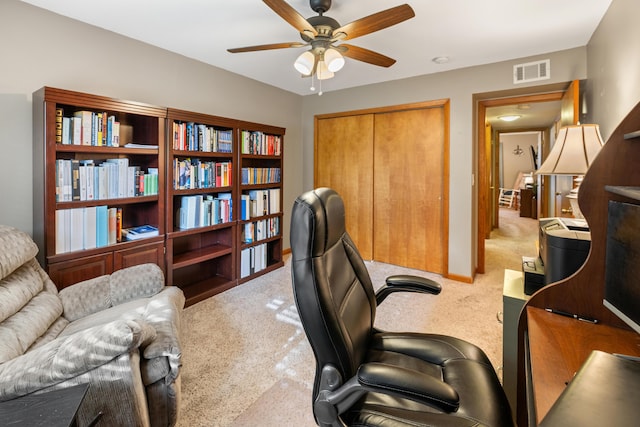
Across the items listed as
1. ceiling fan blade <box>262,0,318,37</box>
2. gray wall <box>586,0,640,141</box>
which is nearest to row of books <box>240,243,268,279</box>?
ceiling fan blade <box>262,0,318,37</box>

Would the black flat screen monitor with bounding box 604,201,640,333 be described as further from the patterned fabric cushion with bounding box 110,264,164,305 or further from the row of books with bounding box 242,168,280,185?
the row of books with bounding box 242,168,280,185

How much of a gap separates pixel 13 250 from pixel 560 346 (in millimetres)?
2497

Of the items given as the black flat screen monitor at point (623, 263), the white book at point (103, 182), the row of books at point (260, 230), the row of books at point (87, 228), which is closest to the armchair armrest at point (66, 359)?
the row of books at point (87, 228)

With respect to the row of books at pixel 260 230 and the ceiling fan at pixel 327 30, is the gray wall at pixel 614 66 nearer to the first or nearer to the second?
the ceiling fan at pixel 327 30

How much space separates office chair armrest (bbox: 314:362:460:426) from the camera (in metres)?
0.85

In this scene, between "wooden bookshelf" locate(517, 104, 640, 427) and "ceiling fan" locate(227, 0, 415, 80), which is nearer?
"wooden bookshelf" locate(517, 104, 640, 427)

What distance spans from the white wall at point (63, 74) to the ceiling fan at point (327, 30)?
1171 millimetres

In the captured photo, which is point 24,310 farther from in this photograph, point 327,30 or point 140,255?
point 327,30

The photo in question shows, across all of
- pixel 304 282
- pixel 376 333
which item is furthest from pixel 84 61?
pixel 376 333

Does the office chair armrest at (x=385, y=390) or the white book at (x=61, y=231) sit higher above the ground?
the white book at (x=61, y=231)

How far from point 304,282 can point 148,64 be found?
9.41 feet

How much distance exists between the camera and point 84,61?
249 centimetres

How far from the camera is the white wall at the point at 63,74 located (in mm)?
2148

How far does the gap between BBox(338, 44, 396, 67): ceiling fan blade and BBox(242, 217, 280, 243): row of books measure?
6.88 feet
